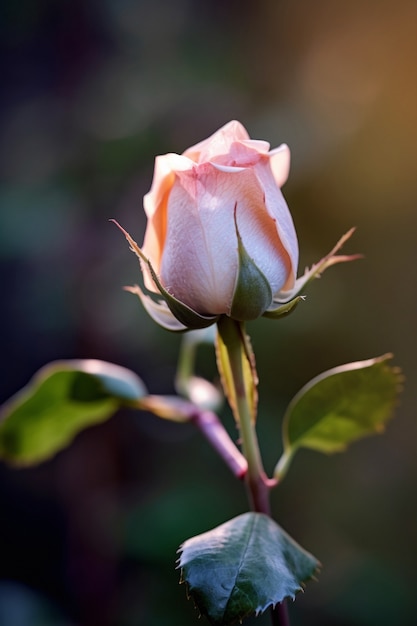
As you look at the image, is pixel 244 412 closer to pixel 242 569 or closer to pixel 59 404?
pixel 242 569

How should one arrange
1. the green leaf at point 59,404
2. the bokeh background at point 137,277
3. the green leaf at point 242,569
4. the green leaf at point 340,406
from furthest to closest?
the bokeh background at point 137,277
the green leaf at point 59,404
the green leaf at point 340,406
the green leaf at point 242,569

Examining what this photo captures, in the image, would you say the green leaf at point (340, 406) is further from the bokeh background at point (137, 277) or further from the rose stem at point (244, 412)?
the bokeh background at point (137, 277)

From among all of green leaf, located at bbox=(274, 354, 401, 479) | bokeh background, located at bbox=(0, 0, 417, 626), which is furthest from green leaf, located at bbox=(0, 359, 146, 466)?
bokeh background, located at bbox=(0, 0, 417, 626)

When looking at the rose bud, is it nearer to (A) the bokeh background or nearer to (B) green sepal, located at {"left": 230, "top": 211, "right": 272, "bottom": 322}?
(B) green sepal, located at {"left": 230, "top": 211, "right": 272, "bottom": 322}

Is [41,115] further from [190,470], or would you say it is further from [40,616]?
[40,616]

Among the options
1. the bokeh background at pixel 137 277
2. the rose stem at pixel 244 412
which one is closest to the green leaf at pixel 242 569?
the rose stem at pixel 244 412

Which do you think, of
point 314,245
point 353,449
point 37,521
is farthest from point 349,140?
point 37,521
